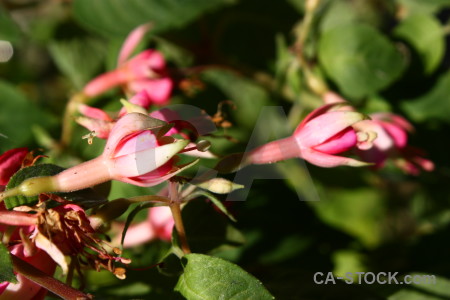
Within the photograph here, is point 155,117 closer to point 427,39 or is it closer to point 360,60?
point 360,60

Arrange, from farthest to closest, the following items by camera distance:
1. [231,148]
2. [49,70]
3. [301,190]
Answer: [49,70] → [301,190] → [231,148]

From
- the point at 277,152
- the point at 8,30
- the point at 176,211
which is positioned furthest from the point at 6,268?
the point at 8,30

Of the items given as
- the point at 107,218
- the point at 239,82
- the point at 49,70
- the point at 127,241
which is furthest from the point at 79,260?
the point at 49,70

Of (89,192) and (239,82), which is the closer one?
(89,192)

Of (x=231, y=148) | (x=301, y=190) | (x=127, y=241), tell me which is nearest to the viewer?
(x=127, y=241)

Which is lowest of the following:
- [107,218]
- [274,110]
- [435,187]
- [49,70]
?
[49,70]

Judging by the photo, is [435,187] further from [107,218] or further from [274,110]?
[107,218]

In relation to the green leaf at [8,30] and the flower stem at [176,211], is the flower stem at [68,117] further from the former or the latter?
the flower stem at [176,211]

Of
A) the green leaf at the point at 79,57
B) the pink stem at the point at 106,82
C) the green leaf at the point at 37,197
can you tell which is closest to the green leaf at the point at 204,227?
the green leaf at the point at 37,197
